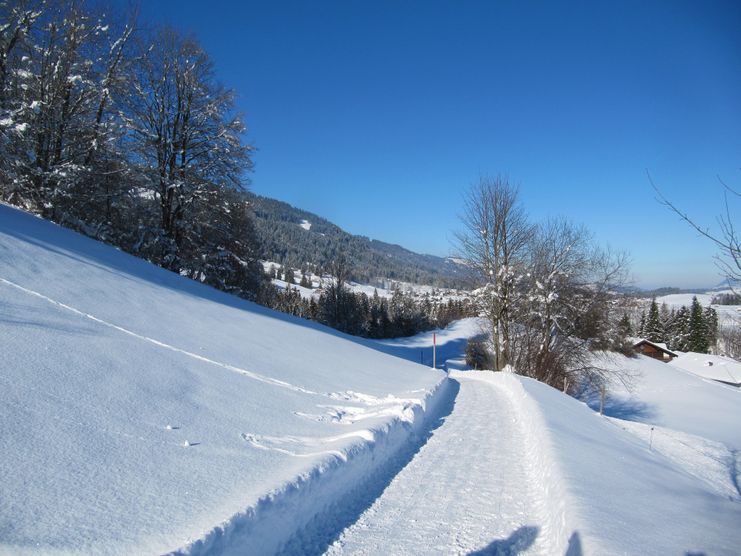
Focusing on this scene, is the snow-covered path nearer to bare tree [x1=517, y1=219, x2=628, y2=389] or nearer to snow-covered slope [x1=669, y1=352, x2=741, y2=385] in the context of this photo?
bare tree [x1=517, y1=219, x2=628, y2=389]

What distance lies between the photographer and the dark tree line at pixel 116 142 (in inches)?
473

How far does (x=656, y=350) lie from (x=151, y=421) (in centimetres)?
7227

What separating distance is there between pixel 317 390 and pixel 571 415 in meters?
6.18

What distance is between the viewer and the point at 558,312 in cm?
2311

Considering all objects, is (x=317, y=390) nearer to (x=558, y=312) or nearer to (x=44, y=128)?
(x=44, y=128)

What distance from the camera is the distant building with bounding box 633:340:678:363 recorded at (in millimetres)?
59344

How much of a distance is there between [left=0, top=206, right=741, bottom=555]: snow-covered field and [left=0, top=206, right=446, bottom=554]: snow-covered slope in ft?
0.06

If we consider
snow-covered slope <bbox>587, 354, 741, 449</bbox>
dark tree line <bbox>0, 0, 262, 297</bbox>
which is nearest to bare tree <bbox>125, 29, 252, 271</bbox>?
dark tree line <bbox>0, 0, 262, 297</bbox>

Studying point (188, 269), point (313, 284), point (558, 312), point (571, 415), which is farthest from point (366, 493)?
point (313, 284)

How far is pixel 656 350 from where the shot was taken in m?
60.3

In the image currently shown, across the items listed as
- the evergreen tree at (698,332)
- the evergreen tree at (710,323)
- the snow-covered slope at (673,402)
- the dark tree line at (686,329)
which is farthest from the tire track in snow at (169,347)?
the evergreen tree at (710,323)

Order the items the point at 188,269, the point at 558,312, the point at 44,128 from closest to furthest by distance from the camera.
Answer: the point at 44,128 → the point at 188,269 → the point at 558,312

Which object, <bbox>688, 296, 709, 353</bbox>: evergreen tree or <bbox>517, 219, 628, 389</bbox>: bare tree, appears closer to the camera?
<bbox>517, 219, 628, 389</bbox>: bare tree

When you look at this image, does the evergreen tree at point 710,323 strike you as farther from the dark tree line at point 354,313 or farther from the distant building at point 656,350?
the dark tree line at point 354,313
